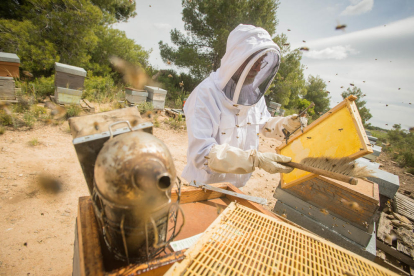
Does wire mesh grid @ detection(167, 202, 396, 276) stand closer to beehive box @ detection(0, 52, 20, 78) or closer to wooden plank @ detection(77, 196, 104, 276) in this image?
wooden plank @ detection(77, 196, 104, 276)

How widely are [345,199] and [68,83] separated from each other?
8825mm

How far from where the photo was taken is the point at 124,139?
79 centimetres

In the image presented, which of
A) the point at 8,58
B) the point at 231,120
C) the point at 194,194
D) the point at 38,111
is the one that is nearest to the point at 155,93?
the point at 38,111

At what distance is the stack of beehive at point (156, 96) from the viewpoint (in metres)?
9.01

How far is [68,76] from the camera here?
22.8 feet

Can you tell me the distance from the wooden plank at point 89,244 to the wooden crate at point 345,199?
2.54m

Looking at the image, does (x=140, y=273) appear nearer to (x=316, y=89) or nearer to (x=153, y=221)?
(x=153, y=221)

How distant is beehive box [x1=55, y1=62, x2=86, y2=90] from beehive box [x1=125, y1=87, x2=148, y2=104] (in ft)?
6.33

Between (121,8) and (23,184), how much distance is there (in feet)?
50.7

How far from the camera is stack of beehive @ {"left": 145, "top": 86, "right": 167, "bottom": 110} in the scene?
9.01m

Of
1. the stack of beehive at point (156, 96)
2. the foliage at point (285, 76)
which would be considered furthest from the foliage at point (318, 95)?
the stack of beehive at point (156, 96)

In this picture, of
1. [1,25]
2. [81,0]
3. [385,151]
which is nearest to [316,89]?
[385,151]

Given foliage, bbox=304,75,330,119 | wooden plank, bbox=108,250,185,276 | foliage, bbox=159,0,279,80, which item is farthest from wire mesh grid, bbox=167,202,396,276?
foliage, bbox=304,75,330,119

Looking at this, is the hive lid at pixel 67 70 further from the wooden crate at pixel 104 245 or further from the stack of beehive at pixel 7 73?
the wooden crate at pixel 104 245
